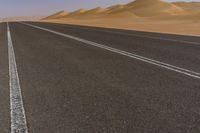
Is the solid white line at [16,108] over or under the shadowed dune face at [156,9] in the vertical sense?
over

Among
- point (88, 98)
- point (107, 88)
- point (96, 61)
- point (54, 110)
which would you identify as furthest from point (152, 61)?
point (54, 110)

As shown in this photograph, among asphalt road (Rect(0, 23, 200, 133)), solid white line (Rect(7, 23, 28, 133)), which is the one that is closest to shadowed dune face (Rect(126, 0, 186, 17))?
asphalt road (Rect(0, 23, 200, 133))

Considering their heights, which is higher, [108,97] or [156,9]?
[108,97]

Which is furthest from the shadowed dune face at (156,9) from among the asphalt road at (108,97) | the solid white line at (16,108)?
the solid white line at (16,108)

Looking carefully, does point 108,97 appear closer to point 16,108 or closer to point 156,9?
point 16,108

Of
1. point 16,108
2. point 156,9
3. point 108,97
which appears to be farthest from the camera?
point 156,9

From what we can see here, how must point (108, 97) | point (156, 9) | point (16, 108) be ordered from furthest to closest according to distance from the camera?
point (156, 9) < point (108, 97) < point (16, 108)

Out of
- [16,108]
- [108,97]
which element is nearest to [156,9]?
[108,97]

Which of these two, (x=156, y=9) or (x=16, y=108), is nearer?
(x=16, y=108)

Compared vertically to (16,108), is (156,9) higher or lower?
lower

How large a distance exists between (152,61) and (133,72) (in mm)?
1995

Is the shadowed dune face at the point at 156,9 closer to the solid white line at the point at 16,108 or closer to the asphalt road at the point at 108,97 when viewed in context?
the asphalt road at the point at 108,97

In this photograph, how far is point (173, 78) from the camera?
7.44 m

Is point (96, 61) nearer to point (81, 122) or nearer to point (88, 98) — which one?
Result: point (88, 98)
